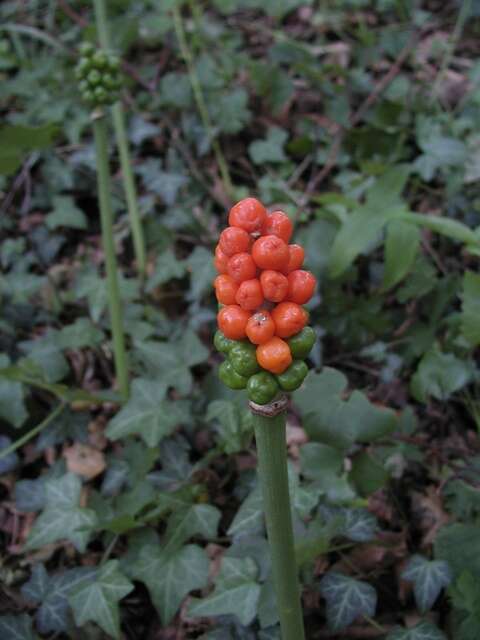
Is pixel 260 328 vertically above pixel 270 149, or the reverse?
pixel 260 328

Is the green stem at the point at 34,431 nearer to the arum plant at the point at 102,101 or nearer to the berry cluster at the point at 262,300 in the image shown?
the arum plant at the point at 102,101

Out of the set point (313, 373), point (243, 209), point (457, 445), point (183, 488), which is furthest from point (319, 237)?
point (243, 209)

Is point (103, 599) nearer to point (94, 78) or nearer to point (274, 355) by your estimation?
point (274, 355)

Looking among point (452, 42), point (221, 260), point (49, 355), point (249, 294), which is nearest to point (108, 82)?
point (49, 355)

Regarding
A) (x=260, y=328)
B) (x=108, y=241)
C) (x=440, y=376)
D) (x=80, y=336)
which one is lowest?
(x=440, y=376)

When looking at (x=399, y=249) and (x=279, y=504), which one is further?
(x=399, y=249)

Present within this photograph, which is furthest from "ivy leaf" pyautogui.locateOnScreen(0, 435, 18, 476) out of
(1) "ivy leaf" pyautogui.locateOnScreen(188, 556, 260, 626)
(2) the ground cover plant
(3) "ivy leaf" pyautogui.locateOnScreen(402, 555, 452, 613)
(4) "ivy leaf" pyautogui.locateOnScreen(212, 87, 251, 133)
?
(4) "ivy leaf" pyautogui.locateOnScreen(212, 87, 251, 133)

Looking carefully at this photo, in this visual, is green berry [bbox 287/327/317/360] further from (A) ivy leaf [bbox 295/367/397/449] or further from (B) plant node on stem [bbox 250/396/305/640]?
(A) ivy leaf [bbox 295/367/397/449]
